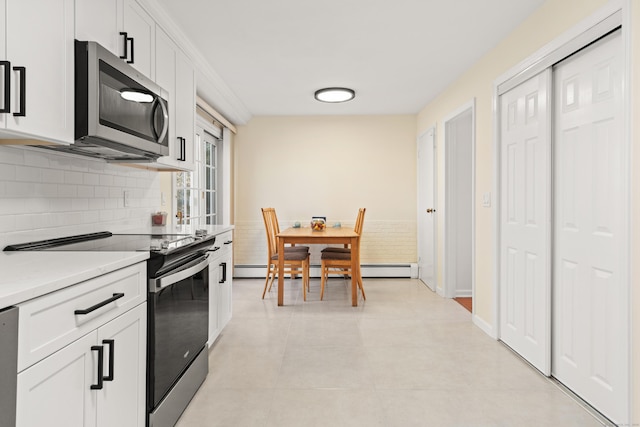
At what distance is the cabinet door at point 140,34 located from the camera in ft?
7.49

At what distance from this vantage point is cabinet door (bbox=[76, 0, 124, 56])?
1.81 meters

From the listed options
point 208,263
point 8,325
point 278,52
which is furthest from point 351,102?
point 8,325

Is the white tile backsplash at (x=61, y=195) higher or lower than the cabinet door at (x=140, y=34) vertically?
lower

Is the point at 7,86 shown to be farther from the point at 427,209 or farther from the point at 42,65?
the point at 427,209

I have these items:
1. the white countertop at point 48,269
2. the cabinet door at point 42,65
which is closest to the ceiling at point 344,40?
the cabinet door at point 42,65

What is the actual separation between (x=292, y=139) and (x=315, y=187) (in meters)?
0.79

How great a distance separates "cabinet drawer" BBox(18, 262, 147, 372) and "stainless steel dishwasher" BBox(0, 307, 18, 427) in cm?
3

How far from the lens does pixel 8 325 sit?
0.94 meters

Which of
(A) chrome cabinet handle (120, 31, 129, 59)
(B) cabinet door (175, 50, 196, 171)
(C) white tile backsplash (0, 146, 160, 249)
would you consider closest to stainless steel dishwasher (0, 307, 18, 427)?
(C) white tile backsplash (0, 146, 160, 249)

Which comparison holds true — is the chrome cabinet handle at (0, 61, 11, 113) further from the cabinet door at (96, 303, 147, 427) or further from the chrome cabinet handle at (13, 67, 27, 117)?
the cabinet door at (96, 303, 147, 427)

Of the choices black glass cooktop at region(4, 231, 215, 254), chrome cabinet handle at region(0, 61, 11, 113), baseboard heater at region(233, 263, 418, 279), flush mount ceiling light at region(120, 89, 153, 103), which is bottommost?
baseboard heater at region(233, 263, 418, 279)

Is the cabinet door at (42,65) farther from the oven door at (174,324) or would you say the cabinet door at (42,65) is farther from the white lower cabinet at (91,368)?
the oven door at (174,324)

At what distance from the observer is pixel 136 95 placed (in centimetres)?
211

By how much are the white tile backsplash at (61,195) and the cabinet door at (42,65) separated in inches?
15.1
